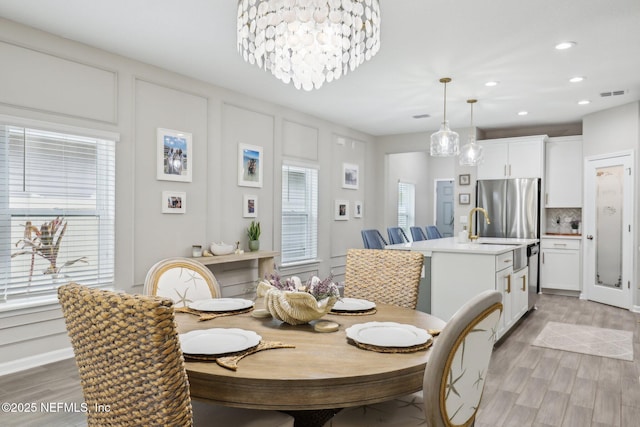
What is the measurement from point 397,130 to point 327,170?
1636mm

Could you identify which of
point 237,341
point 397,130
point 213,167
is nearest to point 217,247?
point 213,167

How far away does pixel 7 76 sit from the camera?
3.02m

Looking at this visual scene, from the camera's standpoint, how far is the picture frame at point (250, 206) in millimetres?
4902

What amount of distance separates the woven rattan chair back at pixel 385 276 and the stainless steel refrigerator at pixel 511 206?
4.92m

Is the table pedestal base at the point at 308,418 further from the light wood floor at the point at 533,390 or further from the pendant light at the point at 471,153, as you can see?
the pendant light at the point at 471,153

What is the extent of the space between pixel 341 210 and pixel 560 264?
3.42 metres

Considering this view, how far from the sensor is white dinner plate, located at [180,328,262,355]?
49.8 inches

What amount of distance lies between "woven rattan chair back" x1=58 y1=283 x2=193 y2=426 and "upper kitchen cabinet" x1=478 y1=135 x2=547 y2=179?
650 cm

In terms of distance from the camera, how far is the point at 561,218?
6.68 m

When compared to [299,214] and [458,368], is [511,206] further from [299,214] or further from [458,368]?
[458,368]

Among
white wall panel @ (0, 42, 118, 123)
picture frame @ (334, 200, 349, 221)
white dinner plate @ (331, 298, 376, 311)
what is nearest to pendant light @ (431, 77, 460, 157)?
picture frame @ (334, 200, 349, 221)

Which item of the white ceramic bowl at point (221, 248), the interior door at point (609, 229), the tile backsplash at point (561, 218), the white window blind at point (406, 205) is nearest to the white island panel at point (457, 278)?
the white ceramic bowl at point (221, 248)

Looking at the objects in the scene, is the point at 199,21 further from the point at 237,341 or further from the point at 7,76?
the point at 237,341

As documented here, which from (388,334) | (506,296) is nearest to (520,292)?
(506,296)
